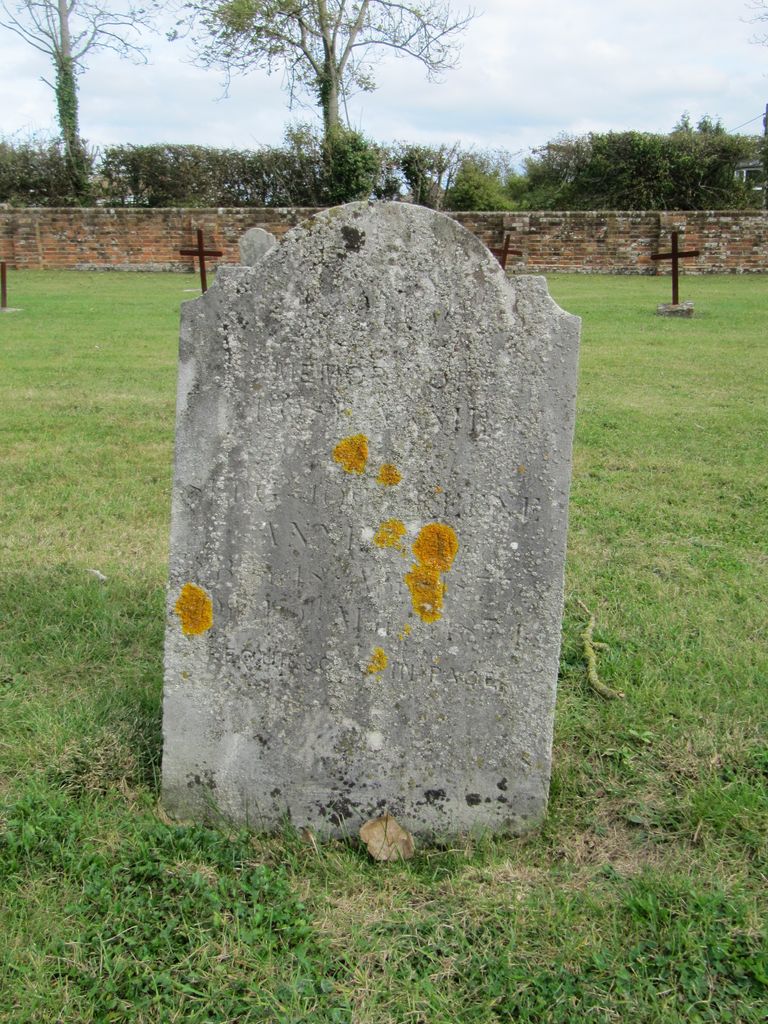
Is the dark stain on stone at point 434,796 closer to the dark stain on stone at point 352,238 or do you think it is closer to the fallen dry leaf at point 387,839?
the fallen dry leaf at point 387,839

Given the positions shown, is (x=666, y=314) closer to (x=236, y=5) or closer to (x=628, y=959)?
(x=628, y=959)

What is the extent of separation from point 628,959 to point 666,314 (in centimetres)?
1278

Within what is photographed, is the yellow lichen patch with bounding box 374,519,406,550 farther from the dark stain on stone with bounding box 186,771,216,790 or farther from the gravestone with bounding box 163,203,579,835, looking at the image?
the dark stain on stone with bounding box 186,771,216,790

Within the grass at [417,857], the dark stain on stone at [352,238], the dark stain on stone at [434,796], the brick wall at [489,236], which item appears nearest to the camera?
the grass at [417,857]

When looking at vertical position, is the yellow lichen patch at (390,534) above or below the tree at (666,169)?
below

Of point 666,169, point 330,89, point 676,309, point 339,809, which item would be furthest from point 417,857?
point 330,89

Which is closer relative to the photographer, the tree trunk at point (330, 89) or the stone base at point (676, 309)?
the stone base at point (676, 309)

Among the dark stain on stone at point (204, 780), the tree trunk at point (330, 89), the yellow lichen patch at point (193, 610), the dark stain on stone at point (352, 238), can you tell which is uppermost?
the tree trunk at point (330, 89)

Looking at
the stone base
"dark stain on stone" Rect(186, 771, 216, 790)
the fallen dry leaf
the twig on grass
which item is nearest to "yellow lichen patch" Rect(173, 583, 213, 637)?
"dark stain on stone" Rect(186, 771, 216, 790)

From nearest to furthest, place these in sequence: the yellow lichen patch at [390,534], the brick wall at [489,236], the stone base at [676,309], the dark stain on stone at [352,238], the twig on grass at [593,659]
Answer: the dark stain on stone at [352,238]
the yellow lichen patch at [390,534]
the twig on grass at [593,659]
the stone base at [676,309]
the brick wall at [489,236]

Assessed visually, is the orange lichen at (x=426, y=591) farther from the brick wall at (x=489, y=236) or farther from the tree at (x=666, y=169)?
the tree at (x=666, y=169)

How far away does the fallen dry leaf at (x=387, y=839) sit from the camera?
232cm

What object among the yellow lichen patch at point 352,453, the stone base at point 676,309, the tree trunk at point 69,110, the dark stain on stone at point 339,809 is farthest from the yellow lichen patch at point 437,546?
the tree trunk at point 69,110

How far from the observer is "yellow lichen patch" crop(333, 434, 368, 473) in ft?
7.36
